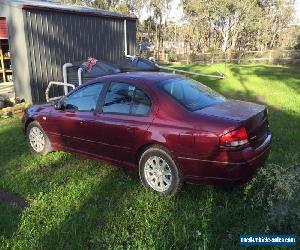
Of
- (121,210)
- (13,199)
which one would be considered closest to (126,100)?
(121,210)

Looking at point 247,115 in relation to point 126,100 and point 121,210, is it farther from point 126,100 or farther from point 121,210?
point 121,210

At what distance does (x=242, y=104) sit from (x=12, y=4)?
9.39m

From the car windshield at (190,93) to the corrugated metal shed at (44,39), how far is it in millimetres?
7890

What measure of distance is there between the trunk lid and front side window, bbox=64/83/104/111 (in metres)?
1.78

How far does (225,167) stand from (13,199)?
2951 millimetres

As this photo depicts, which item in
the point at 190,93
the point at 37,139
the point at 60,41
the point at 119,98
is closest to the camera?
the point at 190,93

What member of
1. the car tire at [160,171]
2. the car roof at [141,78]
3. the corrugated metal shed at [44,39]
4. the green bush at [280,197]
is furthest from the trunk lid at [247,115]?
the corrugated metal shed at [44,39]

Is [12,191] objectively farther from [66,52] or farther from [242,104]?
[66,52]

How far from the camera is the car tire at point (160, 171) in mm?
4633

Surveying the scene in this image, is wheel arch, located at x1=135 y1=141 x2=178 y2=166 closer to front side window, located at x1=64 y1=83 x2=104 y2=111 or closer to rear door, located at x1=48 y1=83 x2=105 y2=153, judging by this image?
rear door, located at x1=48 y1=83 x2=105 y2=153

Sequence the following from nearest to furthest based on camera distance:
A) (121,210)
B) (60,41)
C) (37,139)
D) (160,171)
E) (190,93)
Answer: (121,210), (160,171), (190,93), (37,139), (60,41)

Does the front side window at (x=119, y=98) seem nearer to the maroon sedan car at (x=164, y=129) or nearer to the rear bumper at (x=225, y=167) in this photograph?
the maroon sedan car at (x=164, y=129)

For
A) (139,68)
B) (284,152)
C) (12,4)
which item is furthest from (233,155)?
(12,4)

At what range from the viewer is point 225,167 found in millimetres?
4262
